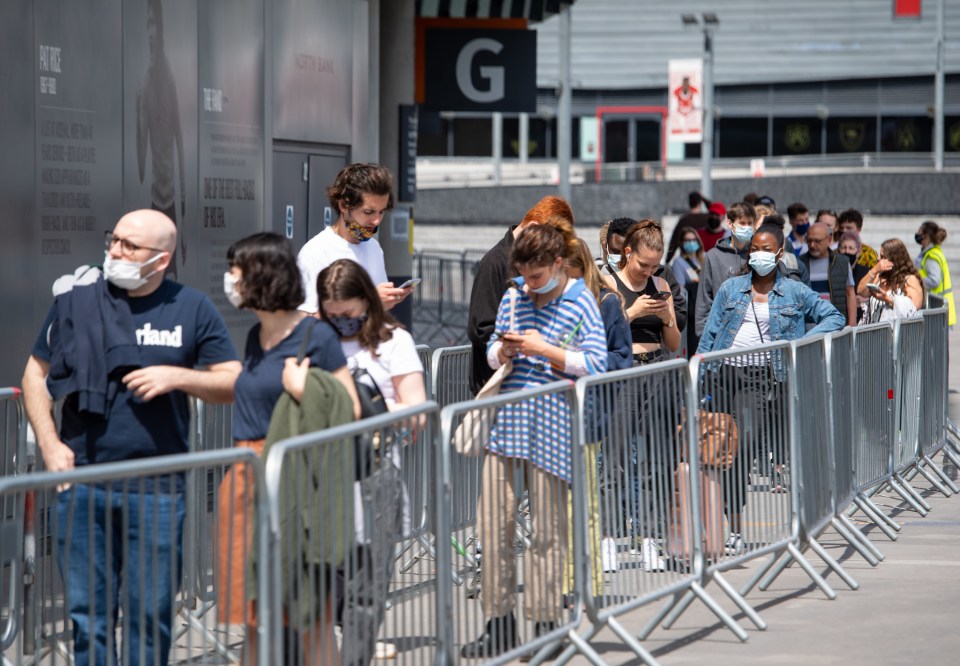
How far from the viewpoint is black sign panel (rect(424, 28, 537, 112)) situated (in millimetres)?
14781

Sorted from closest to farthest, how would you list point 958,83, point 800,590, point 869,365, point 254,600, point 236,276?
1. point 254,600
2. point 236,276
3. point 800,590
4. point 869,365
5. point 958,83

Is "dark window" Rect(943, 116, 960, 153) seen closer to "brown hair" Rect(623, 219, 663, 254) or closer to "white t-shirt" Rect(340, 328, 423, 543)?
"brown hair" Rect(623, 219, 663, 254)

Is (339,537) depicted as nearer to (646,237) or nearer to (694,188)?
(646,237)

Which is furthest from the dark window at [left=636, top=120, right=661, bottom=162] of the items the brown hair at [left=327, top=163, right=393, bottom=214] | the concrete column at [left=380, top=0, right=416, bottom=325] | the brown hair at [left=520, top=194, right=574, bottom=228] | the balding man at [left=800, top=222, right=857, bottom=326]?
the brown hair at [left=327, top=163, right=393, bottom=214]

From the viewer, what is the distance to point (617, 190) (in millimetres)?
47781

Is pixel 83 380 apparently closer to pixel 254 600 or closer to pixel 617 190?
pixel 254 600

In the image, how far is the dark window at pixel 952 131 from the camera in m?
59.7

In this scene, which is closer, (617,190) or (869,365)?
(869,365)

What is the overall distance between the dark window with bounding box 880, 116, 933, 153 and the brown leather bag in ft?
187

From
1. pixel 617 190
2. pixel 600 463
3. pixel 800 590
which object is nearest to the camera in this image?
pixel 600 463

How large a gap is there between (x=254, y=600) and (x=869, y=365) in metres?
5.58

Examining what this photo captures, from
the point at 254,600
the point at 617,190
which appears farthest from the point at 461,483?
the point at 617,190

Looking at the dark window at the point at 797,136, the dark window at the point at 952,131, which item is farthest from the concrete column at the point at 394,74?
the dark window at the point at 797,136

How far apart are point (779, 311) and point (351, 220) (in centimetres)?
331
